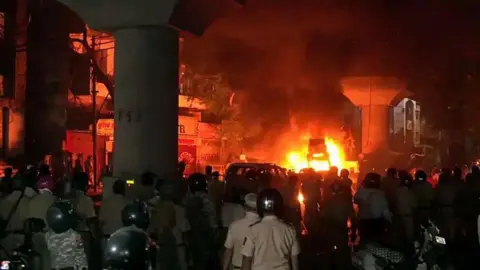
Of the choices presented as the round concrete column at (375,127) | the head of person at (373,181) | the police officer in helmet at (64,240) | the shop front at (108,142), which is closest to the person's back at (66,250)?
the police officer in helmet at (64,240)

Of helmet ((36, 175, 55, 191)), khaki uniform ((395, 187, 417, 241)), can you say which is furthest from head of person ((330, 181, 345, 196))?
helmet ((36, 175, 55, 191))

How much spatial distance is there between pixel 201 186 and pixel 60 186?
8.09ft

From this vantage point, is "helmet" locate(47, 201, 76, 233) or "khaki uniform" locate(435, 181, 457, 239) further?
"khaki uniform" locate(435, 181, 457, 239)

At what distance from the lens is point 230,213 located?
9.62 metres

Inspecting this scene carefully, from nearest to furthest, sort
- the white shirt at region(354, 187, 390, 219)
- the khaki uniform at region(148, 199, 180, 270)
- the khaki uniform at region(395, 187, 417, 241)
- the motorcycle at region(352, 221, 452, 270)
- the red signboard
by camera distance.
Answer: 1. the motorcycle at region(352, 221, 452, 270)
2. the khaki uniform at region(148, 199, 180, 270)
3. the white shirt at region(354, 187, 390, 219)
4. the khaki uniform at region(395, 187, 417, 241)
5. the red signboard

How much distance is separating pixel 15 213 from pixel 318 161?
23.3m

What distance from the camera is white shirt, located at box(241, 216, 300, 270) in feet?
19.8

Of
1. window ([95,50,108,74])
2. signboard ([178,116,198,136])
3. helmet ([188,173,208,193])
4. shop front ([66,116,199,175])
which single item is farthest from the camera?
signboard ([178,116,198,136])

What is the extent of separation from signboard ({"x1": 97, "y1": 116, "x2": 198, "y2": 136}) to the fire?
4.97 m

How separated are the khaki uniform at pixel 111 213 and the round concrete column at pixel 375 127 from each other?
2301 cm

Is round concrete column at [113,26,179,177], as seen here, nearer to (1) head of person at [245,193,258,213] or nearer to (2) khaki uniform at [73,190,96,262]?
(2) khaki uniform at [73,190,96,262]

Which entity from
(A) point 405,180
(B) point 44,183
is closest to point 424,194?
(A) point 405,180

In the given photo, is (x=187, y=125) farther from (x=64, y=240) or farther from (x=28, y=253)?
(x=64, y=240)

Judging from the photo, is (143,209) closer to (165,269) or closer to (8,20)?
(165,269)
